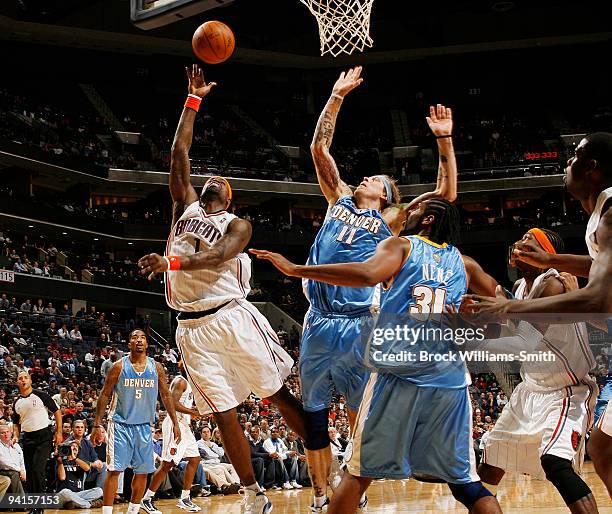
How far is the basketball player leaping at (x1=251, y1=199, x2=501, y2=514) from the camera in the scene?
370 centimetres

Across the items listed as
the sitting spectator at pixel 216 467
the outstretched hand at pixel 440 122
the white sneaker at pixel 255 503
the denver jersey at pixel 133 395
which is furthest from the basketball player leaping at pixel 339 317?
the sitting spectator at pixel 216 467

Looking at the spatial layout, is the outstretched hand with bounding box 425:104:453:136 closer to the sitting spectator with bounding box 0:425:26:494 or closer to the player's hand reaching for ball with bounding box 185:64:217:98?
the player's hand reaching for ball with bounding box 185:64:217:98

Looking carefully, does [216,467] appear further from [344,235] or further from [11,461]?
[344,235]

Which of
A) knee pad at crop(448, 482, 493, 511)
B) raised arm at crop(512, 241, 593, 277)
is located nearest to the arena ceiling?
raised arm at crop(512, 241, 593, 277)

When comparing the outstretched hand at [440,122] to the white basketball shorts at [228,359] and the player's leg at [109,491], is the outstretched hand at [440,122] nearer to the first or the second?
the white basketball shorts at [228,359]

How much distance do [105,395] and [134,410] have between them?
530 millimetres

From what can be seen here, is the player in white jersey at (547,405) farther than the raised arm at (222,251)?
No

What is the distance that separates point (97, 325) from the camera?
2594cm

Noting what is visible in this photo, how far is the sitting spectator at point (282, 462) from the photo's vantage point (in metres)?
13.8

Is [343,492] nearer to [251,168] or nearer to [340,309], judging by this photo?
[340,309]

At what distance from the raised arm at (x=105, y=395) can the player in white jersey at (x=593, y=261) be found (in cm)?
495

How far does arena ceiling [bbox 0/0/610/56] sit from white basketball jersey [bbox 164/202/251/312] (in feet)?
85.0

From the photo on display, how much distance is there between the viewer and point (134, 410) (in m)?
8.32

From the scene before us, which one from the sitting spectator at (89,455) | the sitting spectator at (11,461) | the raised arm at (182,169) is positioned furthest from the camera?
the sitting spectator at (89,455)
